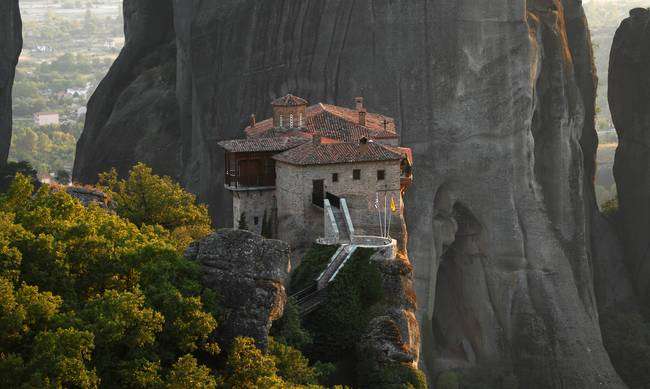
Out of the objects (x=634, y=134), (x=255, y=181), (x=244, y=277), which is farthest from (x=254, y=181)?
(x=634, y=134)

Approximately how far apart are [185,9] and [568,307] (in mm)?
32664

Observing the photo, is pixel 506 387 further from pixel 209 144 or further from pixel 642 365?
pixel 209 144

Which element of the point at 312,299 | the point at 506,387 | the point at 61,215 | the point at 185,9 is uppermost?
the point at 185,9

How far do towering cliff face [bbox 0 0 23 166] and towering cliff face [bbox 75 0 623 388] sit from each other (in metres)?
11.7

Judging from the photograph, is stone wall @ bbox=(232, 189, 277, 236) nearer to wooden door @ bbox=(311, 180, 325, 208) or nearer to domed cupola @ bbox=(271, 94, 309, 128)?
wooden door @ bbox=(311, 180, 325, 208)

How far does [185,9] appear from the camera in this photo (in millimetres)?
113688

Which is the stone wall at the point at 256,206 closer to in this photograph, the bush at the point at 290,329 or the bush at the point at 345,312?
the bush at the point at 345,312

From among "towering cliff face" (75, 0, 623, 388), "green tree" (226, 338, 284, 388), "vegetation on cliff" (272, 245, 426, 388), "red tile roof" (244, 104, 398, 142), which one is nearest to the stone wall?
"red tile roof" (244, 104, 398, 142)

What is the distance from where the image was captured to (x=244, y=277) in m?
48.8

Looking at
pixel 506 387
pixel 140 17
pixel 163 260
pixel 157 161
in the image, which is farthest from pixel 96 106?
pixel 163 260

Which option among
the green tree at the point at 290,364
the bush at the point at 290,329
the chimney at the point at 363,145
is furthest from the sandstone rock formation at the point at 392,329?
the green tree at the point at 290,364

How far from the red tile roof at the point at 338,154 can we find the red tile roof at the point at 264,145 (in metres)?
1.80

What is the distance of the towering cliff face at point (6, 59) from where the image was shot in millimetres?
105938

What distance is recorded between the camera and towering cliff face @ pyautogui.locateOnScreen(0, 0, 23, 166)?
10594cm
